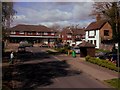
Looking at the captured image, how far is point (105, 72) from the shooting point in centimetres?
3278

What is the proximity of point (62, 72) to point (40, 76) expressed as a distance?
3602mm

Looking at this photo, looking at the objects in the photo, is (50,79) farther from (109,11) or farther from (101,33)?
(101,33)

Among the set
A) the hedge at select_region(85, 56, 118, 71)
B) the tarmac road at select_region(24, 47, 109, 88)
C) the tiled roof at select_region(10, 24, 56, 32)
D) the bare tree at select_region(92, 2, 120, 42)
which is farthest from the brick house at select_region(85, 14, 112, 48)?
the tarmac road at select_region(24, 47, 109, 88)

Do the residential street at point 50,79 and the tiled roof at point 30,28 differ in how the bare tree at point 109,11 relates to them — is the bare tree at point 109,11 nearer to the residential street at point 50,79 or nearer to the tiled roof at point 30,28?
the residential street at point 50,79

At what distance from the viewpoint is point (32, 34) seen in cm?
11912

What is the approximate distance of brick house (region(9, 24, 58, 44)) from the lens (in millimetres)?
116000

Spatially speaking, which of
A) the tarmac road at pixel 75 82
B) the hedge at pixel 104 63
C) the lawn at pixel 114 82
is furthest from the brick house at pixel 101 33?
the lawn at pixel 114 82

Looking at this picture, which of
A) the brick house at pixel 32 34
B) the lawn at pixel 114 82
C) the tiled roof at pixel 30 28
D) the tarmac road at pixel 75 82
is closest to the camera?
the tarmac road at pixel 75 82

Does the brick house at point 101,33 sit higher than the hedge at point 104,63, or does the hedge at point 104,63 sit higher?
the brick house at point 101,33

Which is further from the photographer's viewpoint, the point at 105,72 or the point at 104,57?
the point at 104,57

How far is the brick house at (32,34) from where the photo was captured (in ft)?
381

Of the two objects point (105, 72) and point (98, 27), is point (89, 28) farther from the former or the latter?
point (105, 72)

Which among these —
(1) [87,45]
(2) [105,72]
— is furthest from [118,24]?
(2) [105,72]

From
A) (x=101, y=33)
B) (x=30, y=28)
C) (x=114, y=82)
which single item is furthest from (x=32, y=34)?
(x=114, y=82)
